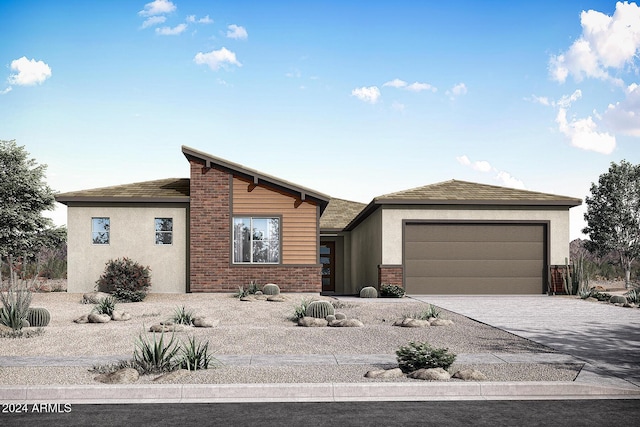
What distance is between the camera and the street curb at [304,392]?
8.05 meters

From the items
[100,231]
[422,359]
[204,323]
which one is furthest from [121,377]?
[100,231]

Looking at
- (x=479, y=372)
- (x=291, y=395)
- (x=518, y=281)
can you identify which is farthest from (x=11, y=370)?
(x=518, y=281)

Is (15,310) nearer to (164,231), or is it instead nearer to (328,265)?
(164,231)

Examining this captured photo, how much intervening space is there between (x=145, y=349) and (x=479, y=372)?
4.82 m

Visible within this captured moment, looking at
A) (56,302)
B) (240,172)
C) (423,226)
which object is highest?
(240,172)

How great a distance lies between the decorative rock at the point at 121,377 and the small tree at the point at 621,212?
120ft

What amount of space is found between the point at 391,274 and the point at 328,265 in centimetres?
1072

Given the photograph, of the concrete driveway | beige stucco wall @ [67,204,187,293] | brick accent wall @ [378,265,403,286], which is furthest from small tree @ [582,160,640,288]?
beige stucco wall @ [67,204,187,293]

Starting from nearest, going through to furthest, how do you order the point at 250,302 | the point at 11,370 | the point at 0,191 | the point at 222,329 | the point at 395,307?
1. the point at 11,370
2. the point at 222,329
3. the point at 395,307
4. the point at 250,302
5. the point at 0,191

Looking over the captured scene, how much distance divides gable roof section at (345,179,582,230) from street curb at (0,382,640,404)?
58.5 feet

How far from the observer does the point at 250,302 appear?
21.4 metres

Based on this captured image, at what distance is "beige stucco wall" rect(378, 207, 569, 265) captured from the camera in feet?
86.1

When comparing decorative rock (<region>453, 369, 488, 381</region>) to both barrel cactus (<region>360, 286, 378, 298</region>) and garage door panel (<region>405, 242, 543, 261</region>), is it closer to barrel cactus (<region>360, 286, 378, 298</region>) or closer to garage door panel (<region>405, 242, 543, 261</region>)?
barrel cactus (<region>360, 286, 378, 298</region>)

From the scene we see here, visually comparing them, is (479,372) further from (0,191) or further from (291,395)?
(0,191)
